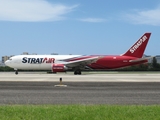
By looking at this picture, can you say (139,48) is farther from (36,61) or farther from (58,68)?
(36,61)

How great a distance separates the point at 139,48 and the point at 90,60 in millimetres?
9063

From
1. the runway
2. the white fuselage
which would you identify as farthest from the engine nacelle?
the runway

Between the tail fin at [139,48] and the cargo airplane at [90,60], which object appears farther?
the tail fin at [139,48]

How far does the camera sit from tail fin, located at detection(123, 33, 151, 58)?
179ft

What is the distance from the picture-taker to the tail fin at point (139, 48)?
54.6m

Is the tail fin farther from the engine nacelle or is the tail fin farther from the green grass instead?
the green grass

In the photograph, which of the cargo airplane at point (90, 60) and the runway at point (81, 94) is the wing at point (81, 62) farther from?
the runway at point (81, 94)

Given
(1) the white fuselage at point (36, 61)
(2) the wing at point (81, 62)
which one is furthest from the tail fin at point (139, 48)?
(1) the white fuselage at point (36, 61)

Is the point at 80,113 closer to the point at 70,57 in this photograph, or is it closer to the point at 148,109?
the point at 148,109

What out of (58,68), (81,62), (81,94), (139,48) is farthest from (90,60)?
(81,94)

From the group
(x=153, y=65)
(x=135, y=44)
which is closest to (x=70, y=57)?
(x=135, y=44)

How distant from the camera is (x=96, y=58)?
53.8m

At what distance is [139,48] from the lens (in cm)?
5459

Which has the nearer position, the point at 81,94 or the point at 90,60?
the point at 81,94
